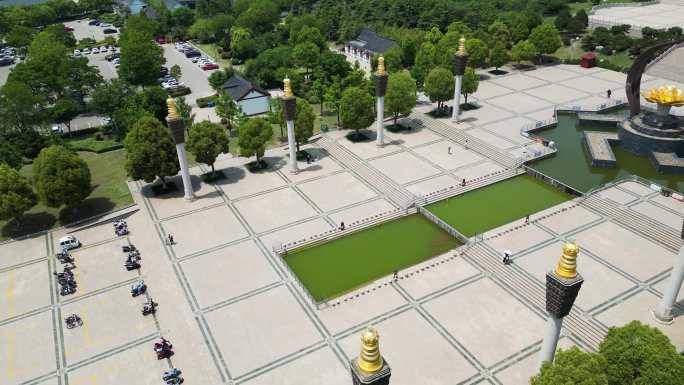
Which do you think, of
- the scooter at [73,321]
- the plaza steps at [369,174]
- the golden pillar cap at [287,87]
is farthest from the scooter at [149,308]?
the golden pillar cap at [287,87]

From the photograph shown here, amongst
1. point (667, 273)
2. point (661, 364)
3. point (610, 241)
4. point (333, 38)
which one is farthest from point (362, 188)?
Answer: point (333, 38)

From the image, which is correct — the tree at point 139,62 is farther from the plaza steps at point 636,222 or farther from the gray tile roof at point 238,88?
the plaza steps at point 636,222

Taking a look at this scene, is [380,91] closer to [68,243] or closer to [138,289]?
[138,289]

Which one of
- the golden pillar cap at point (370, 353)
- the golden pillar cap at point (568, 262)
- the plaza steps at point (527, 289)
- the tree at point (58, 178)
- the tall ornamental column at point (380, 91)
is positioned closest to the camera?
the golden pillar cap at point (370, 353)

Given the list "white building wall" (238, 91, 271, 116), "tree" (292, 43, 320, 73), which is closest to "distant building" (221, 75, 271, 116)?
"white building wall" (238, 91, 271, 116)

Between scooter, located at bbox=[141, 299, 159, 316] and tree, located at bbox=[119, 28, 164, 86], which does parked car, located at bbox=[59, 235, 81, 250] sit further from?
A: tree, located at bbox=[119, 28, 164, 86]

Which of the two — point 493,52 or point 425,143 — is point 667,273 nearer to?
point 425,143
